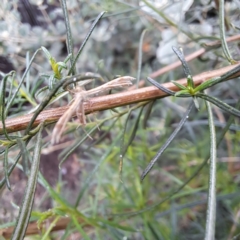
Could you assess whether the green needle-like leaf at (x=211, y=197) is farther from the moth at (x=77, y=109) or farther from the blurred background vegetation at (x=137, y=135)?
the blurred background vegetation at (x=137, y=135)

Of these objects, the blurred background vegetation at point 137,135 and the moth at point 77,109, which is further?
the blurred background vegetation at point 137,135

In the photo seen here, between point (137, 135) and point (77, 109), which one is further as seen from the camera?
point (137, 135)

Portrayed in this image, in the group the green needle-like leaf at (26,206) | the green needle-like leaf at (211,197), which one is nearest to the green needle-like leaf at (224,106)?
the green needle-like leaf at (211,197)

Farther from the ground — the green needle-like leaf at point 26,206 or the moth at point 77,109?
the moth at point 77,109

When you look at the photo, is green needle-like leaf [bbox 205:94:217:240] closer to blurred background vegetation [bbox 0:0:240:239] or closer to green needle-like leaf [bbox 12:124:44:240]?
green needle-like leaf [bbox 12:124:44:240]

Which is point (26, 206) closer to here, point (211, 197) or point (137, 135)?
point (211, 197)

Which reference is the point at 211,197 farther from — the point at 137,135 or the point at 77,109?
the point at 137,135

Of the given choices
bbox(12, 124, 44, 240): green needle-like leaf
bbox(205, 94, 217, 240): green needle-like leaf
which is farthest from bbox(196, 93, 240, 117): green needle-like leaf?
bbox(12, 124, 44, 240): green needle-like leaf

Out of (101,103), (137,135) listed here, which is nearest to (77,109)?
(101,103)
